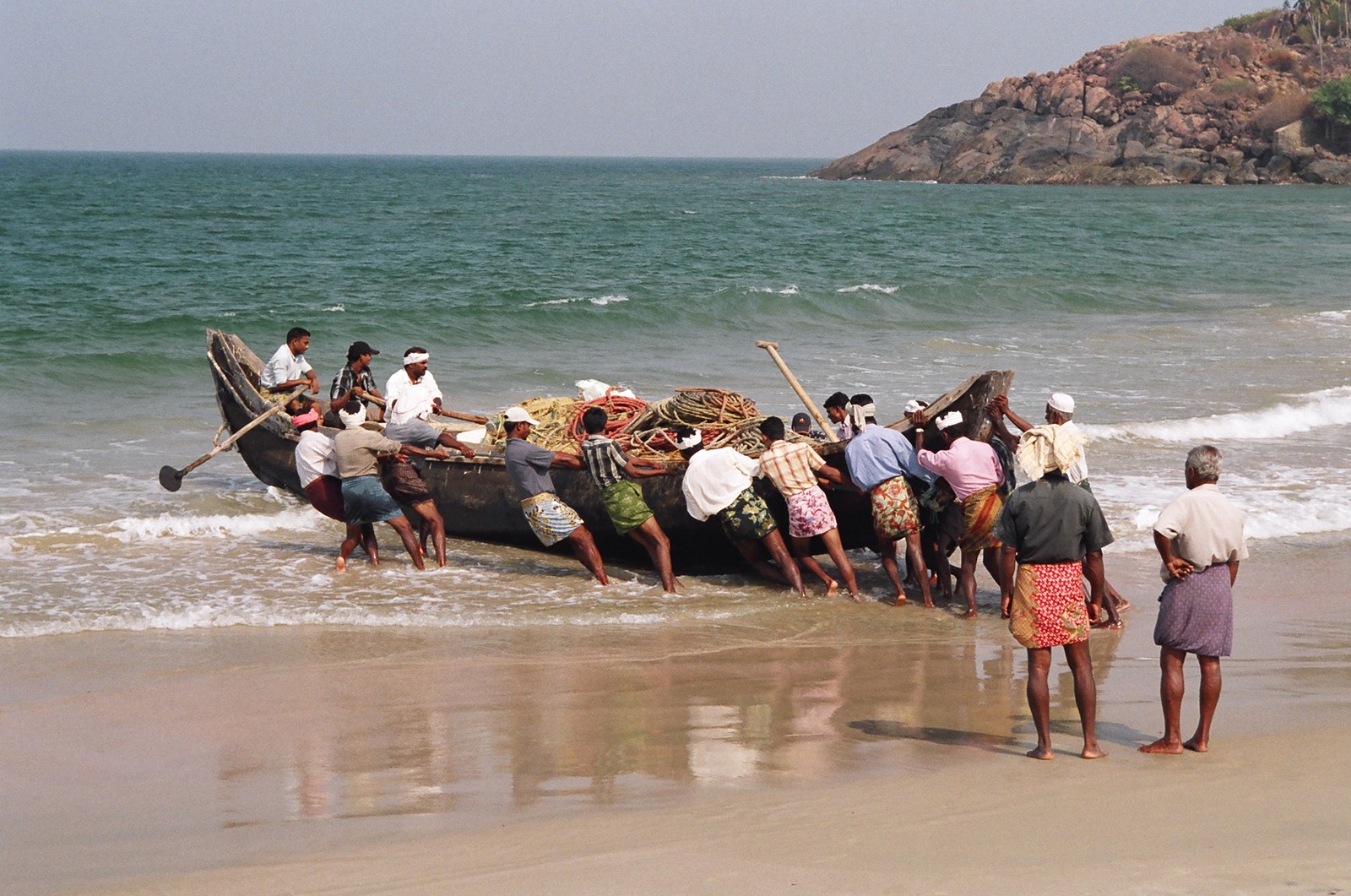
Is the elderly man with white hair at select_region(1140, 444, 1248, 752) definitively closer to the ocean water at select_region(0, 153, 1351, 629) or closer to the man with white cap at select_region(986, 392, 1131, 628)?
the man with white cap at select_region(986, 392, 1131, 628)

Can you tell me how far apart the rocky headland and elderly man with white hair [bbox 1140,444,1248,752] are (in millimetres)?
73990

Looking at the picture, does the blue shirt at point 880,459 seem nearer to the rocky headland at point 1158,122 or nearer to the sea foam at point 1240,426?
the sea foam at point 1240,426

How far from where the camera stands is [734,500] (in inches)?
361

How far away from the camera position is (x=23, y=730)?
6633mm

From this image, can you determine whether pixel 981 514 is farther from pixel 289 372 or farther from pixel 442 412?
pixel 289 372

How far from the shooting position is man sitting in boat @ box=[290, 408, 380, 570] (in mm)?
9734

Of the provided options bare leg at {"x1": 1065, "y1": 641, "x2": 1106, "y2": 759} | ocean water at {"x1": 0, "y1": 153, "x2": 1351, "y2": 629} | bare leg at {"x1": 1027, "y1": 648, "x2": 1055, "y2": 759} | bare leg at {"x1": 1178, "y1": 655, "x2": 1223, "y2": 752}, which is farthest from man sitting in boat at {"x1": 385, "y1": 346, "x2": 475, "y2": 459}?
bare leg at {"x1": 1178, "y1": 655, "x2": 1223, "y2": 752}

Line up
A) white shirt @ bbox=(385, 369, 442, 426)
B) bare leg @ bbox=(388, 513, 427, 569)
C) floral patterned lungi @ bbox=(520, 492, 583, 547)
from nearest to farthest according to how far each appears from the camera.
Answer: floral patterned lungi @ bbox=(520, 492, 583, 547)
bare leg @ bbox=(388, 513, 427, 569)
white shirt @ bbox=(385, 369, 442, 426)

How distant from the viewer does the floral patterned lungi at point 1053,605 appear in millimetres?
5953

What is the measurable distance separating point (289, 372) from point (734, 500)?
185 inches

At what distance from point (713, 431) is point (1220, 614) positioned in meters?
4.73

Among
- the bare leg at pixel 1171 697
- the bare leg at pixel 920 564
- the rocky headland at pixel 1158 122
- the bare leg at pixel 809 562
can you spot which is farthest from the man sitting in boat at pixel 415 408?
the rocky headland at pixel 1158 122

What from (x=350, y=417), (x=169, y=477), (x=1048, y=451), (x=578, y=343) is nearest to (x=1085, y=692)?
(x=1048, y=451)

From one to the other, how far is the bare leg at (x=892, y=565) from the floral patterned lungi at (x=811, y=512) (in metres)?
0.37
